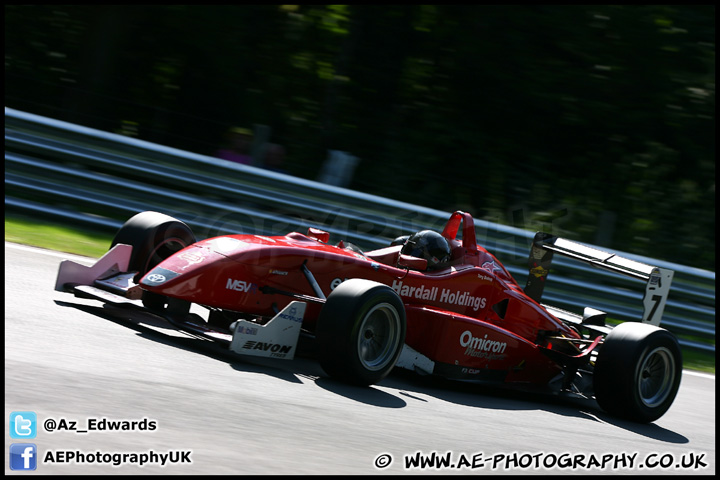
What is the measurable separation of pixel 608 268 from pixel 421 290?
6.33ft

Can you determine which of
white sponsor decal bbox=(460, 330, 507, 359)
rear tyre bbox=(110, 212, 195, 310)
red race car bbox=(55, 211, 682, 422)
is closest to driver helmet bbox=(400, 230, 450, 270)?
red race car bbox=(55, 211, 682, 422)

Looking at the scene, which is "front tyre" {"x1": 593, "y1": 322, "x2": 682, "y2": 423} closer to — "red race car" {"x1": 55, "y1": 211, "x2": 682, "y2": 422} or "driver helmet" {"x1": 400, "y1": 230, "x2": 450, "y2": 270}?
"red race car" {"x1": 55, "y1": 211, "x2": 682, "y2": 422}

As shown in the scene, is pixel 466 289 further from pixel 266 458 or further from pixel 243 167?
pixel 243 167

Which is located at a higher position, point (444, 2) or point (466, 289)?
point (444, 2)

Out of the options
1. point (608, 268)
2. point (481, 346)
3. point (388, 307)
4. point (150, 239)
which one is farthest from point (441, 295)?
point (150, 239)

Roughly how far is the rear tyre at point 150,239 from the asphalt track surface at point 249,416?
43 cm

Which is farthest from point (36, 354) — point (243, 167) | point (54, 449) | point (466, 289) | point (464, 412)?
point (243, 167)

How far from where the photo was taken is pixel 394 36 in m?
15.8

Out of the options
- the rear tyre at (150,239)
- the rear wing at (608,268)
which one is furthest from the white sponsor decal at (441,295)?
the rear tyre at (150,239)

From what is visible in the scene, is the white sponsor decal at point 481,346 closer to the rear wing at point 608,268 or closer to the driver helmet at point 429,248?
the driver helmet at point 429,248

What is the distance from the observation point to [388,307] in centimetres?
587

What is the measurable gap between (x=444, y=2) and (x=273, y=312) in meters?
10.6

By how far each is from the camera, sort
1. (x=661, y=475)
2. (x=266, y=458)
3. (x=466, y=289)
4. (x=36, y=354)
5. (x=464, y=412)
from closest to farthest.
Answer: (x=266, y=458)
(x=36, y=354)
(x=661, y=475)
(x=464, y=412)
(x=466, y=289)

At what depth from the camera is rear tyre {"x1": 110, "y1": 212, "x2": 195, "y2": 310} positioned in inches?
261
